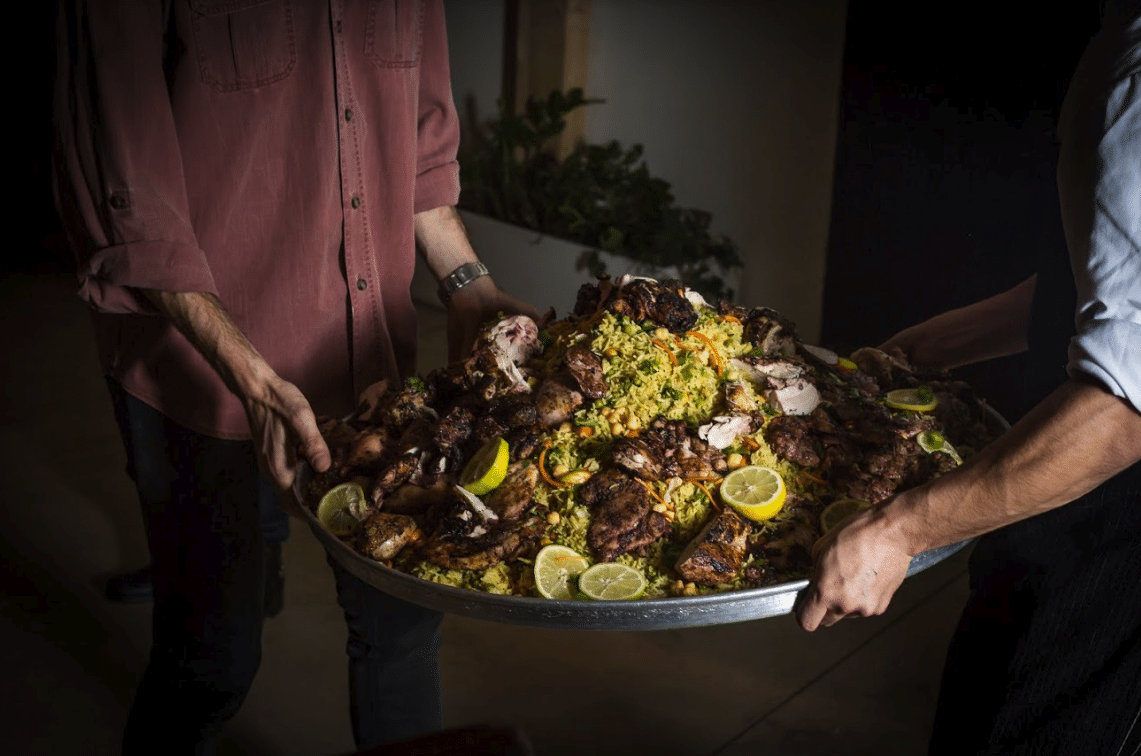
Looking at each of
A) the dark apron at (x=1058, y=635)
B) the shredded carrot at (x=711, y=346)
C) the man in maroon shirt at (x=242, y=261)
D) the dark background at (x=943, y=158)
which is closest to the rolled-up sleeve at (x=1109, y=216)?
the dark apron at (x=1058, y=635)

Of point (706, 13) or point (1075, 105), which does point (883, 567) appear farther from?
point (706, 13)

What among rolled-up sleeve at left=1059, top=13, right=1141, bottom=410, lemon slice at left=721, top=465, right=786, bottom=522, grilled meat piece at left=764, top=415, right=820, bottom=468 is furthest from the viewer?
grilled meat piece at left=764, top=415, right=820, bottom=468

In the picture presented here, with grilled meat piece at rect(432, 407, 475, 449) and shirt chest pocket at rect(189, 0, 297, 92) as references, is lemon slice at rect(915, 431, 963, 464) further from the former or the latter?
shirt chest pocket at rect(189, 0, 297, 92)

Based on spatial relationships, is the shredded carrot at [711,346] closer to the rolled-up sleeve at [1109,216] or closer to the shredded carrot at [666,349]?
the shredded carrot at [666,349]

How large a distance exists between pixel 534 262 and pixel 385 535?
13.0 ft

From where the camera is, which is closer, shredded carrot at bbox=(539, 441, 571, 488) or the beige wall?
shredded carrot at bbox=(539, 441, 571, 488)

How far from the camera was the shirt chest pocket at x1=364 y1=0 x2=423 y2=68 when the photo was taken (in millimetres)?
1985

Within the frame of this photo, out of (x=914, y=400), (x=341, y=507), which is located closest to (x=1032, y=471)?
(x=914, y=400)

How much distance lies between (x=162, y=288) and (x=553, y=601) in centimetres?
90

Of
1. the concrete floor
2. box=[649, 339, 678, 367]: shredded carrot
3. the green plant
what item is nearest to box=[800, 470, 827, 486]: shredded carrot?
box=[649, 339, 678, 367]: shredded carrot

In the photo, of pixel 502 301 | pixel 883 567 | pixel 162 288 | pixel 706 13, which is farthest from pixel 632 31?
pixel 883 567

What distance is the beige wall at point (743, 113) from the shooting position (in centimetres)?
450

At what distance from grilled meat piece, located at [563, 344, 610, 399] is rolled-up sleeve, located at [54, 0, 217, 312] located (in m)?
0.64

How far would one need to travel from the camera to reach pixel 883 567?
1421 millimetres
